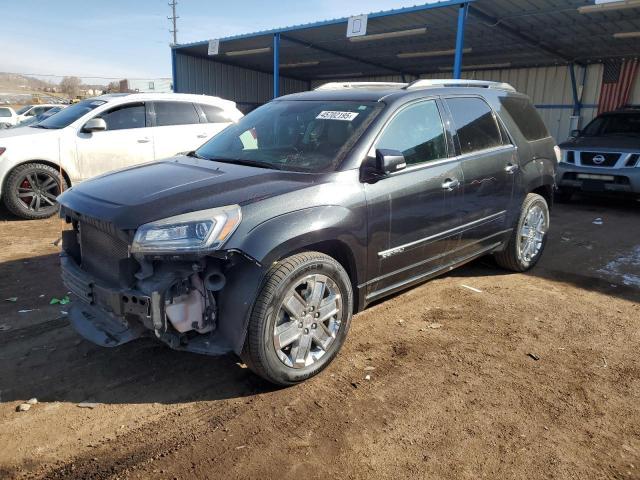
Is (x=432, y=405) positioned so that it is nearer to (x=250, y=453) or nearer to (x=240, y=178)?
(x=250, y=453)

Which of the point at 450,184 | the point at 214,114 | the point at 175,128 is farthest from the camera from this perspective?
the point at 214,114

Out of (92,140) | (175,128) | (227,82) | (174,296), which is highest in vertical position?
(227,82)

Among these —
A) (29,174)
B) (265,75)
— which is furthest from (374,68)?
(29,174)

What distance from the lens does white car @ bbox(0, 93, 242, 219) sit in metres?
7.13

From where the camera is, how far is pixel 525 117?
16.9 ft

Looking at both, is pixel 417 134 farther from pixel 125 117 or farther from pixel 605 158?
pixel 605 158

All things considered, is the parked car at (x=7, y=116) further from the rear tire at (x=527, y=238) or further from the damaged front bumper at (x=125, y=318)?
the rear tire at (x=527, y=238)

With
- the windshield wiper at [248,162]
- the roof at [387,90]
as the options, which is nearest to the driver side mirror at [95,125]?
the roof at [387,90]

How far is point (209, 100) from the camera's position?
8773mm

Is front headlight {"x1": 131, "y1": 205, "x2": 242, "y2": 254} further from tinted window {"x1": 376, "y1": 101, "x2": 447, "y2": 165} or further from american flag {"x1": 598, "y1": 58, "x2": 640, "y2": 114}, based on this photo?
american flag {"x1": 598, "y1": 58, "x2": 640, "y2": 114}

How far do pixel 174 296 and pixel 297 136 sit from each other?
5.48ft

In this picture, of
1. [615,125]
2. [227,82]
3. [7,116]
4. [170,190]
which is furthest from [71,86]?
[170,190]

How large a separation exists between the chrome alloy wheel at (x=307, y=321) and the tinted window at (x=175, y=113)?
20.1 feet

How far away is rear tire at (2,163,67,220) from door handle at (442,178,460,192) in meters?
5.76
